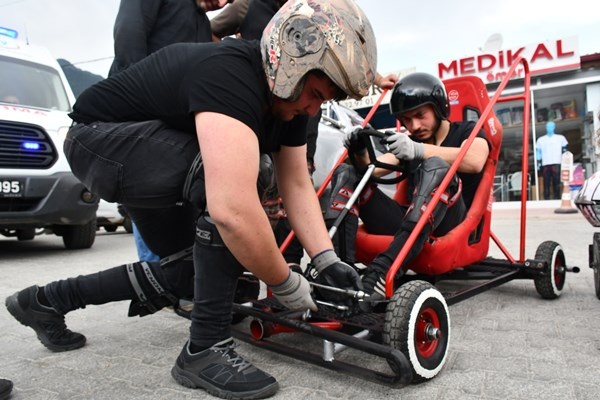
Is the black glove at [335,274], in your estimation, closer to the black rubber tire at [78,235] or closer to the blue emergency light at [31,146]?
the blue emergency light at [31,146]

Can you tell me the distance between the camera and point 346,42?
4.76 ft

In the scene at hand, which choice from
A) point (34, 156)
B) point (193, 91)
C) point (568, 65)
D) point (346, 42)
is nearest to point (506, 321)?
point (346, 42)

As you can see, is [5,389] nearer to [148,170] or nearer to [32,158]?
[148,170]

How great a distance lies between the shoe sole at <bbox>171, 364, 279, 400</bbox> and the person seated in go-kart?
0.69 m

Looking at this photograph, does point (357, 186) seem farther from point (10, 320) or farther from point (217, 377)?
point (10, 320)

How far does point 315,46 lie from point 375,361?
1218 mm

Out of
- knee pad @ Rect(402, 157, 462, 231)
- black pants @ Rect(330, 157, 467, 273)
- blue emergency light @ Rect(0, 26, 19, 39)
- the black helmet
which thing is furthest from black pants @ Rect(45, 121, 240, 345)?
blue emergency light @ Rect(0, 26, 19, 39)

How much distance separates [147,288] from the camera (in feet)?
6.68

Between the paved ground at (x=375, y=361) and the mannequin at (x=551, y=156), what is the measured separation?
8331 millimetres

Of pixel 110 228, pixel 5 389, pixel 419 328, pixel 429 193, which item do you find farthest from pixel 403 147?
pixel 110 228

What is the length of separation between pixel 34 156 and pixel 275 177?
3.90 meters

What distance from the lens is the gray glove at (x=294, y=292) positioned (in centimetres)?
164

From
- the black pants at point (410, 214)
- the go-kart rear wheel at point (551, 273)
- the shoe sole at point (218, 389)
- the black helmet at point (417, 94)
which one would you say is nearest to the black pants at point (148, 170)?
the shoe sole at point (218, 389)

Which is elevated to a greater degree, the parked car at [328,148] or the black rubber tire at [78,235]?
the parked car at [328,148]
